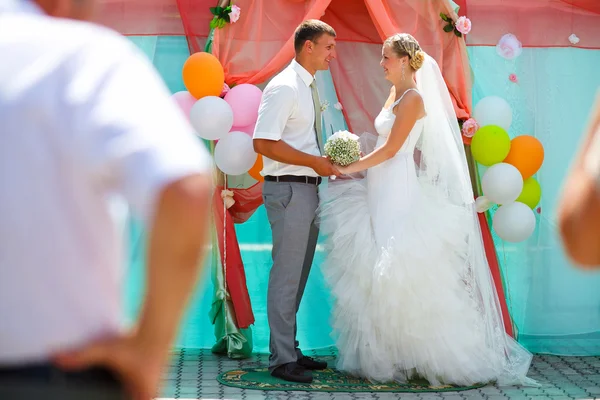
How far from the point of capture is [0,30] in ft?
4.43

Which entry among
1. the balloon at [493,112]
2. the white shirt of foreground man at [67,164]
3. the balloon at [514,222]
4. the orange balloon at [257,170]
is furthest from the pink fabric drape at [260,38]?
the white shirt of foreground man at [67,164]

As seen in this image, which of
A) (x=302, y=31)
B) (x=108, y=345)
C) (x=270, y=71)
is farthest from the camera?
(x=270, y=71)

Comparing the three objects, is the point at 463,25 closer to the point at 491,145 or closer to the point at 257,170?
the point at 491,145

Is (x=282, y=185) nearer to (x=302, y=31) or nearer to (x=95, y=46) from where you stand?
(x=302, y=31)

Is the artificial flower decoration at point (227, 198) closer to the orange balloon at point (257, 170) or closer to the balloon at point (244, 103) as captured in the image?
the orange balloon at point (257, 170)

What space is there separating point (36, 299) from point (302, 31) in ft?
15.0

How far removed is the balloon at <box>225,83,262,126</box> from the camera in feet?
19.2

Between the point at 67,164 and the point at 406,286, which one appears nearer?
the point at 67,164

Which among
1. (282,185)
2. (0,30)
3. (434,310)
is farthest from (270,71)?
(0,30)

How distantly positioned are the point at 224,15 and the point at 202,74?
0.57 metres

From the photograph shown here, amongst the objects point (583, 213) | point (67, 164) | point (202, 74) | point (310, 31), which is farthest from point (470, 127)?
point (67, 164)

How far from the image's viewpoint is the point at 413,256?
5.31 metres

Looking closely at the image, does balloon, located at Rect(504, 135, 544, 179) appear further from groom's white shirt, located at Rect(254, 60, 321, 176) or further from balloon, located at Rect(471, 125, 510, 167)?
groom's white shirt, located at Rect(254, 60, 321, 176)

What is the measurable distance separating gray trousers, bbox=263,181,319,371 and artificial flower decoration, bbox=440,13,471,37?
1498 millimetres
